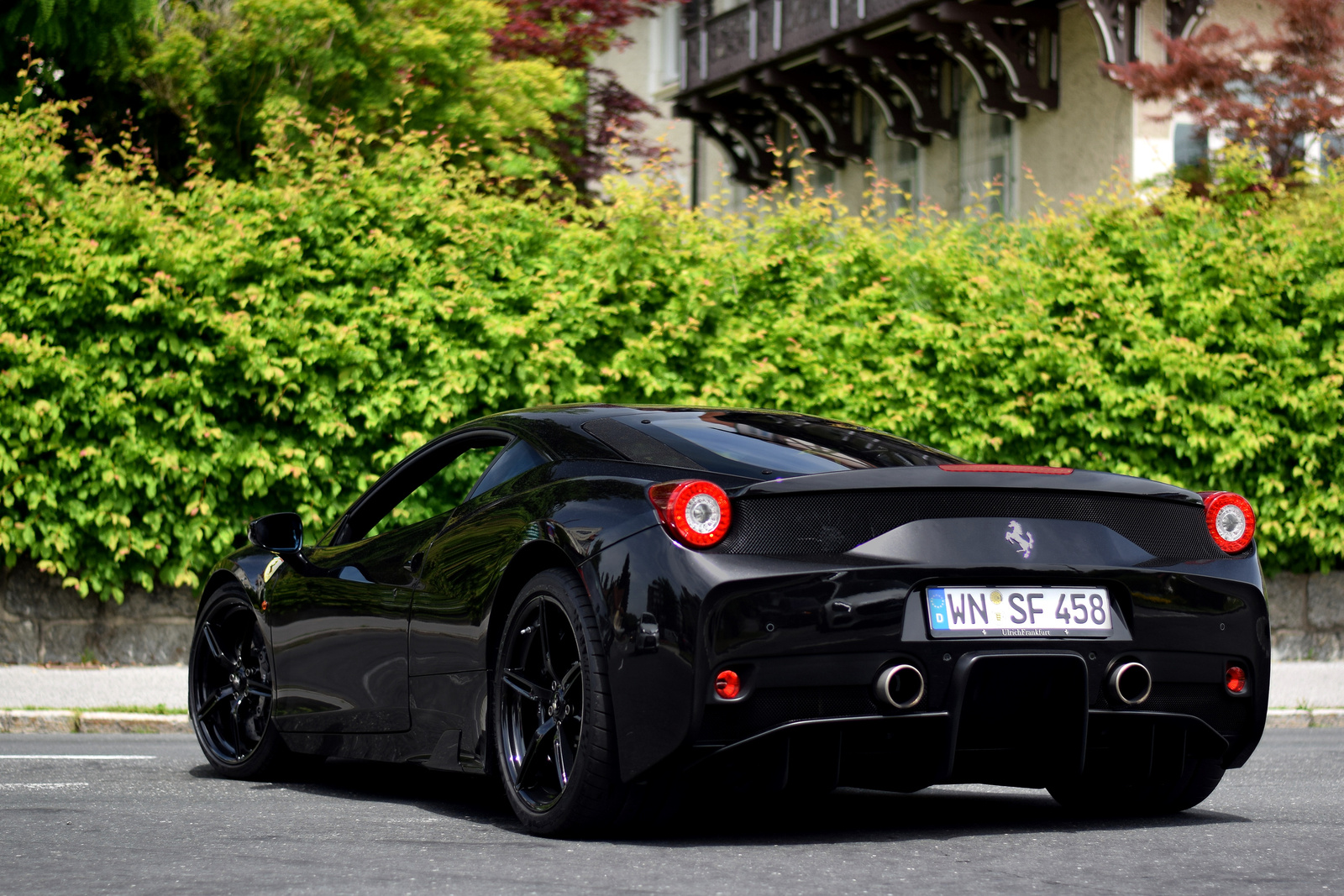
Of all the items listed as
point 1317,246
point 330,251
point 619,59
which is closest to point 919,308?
point 1317,246

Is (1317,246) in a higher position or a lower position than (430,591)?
higher

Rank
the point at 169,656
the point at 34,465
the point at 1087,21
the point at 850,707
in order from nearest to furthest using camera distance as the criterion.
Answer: the point at 850,707, the point at 34,465, the point at 169,656, the point at 1087,21

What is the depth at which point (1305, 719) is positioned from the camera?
34.1 ft

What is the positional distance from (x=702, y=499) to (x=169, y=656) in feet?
29.2

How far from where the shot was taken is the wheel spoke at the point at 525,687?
4984 millimetres

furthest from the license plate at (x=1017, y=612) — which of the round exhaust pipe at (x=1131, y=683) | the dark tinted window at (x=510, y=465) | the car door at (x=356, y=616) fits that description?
the car door at (x=356, y=616)

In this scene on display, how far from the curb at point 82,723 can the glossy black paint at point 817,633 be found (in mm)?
4662

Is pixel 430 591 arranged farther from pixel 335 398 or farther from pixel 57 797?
pixel 335 398

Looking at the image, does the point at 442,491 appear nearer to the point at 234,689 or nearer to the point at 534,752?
the point at 234,689

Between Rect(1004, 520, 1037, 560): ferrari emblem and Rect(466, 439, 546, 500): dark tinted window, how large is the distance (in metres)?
1.50

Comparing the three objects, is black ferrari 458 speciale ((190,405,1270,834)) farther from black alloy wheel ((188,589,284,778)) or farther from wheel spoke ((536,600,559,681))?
black alloy wheel ((188,589,284,778))

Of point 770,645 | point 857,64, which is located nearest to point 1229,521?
point 770,645

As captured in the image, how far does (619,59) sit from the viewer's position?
109 ft

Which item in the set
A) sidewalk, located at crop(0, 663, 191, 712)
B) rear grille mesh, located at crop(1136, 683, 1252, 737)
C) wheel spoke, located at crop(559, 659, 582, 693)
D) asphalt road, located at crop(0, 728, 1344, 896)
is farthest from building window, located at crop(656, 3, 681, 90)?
wheel spoke, located at crop(559, 659, 582, 693)
